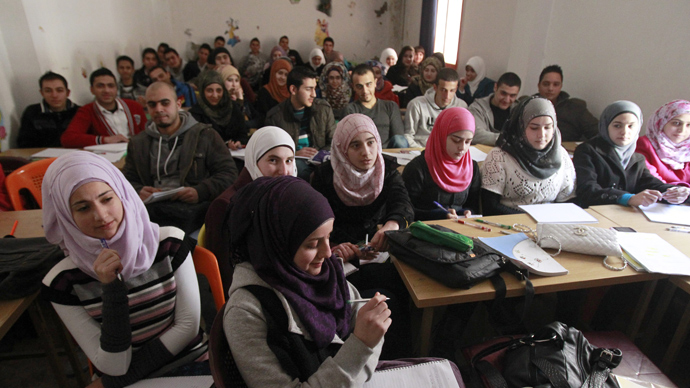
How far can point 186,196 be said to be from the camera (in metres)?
2.06

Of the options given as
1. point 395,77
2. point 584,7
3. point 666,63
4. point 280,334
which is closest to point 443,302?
point 280,334

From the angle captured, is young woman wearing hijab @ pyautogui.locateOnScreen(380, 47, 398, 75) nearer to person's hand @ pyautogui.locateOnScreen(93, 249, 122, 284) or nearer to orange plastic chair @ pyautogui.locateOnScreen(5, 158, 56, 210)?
orange plastic chair @ pyautogui.locateOnScreen(5, 158, 56, 210)

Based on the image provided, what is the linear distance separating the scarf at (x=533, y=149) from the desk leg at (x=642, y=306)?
0.72 meters

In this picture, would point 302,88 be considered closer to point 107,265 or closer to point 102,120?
point 102,120

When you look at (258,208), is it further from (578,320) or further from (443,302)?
(578,320)

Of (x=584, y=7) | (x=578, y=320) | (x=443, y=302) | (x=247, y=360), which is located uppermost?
(x=584, y=7)

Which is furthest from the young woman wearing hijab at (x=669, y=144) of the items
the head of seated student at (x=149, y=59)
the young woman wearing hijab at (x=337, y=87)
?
the head of seated student at (x=149, y=59)

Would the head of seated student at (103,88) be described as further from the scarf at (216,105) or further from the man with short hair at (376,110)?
the man with short hair at (376,110)

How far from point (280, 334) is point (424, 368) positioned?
19.5 inches

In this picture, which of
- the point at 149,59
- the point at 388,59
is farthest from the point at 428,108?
the point at 149,59

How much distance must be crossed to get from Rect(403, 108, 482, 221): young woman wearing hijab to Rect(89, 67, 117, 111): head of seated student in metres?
2.70

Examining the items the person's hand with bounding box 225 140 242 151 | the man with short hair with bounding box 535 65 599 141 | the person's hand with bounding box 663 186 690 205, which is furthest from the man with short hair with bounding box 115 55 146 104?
the person's hand with bounding box 663 186 690 205

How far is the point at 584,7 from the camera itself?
329 centimetres

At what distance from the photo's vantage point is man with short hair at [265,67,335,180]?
309cm
